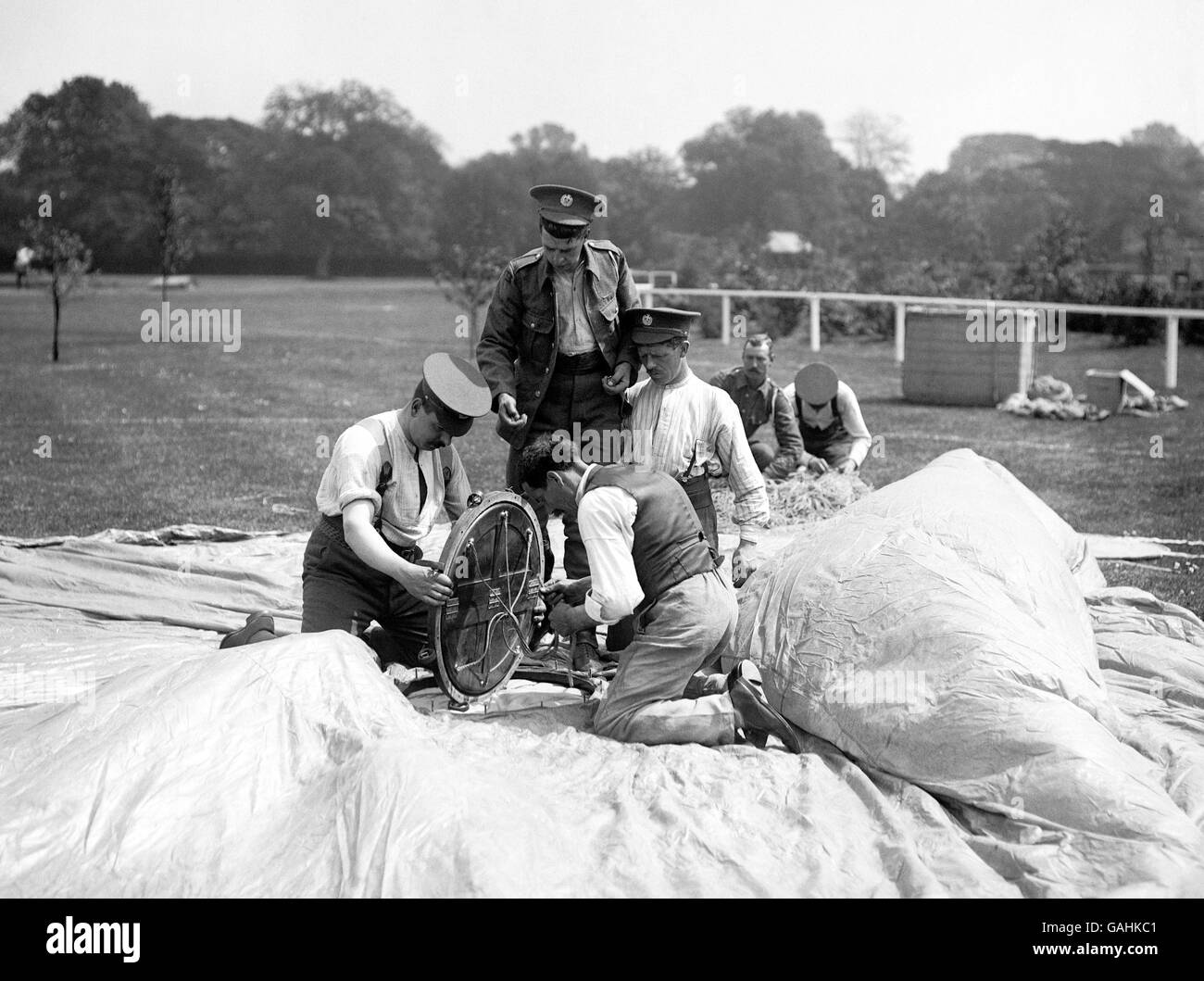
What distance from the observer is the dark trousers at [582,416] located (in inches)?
217

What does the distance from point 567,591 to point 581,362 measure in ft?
4.19

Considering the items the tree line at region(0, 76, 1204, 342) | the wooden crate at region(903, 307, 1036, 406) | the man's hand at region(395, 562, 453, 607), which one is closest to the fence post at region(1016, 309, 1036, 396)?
the wooden crate at region(903, 307, 1036, 406)

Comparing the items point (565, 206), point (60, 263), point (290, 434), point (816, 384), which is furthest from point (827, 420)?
point (60, 263)

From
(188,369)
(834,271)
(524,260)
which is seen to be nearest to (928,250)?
(834,271)

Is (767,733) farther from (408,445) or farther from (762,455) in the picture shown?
(762,455)

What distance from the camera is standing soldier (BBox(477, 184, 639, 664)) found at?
5.50m

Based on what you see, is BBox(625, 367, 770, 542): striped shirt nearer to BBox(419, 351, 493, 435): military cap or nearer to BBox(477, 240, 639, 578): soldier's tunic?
BBox(477, 240, 639, 578): soldier's tunic

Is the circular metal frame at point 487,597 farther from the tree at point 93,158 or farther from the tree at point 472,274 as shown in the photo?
the tree at point 93,158

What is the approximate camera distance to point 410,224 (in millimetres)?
46875

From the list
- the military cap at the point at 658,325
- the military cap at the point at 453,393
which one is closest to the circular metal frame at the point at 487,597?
the military cap at the point at 453,393

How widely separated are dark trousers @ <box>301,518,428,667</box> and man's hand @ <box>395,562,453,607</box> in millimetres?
493

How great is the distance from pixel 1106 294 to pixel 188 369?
48.9ft

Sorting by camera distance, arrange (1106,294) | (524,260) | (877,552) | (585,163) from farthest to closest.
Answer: (585,163), (1106,294), (524,260), (877,552)
